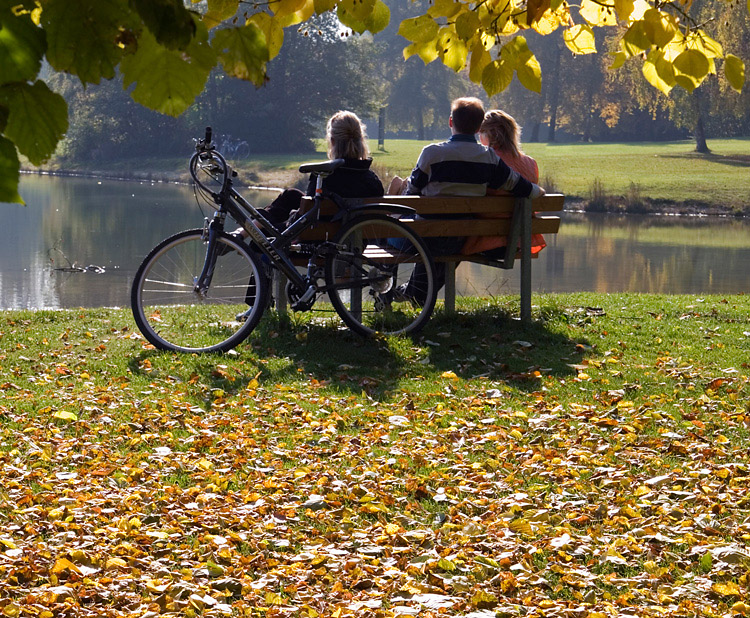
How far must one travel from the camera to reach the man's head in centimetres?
720

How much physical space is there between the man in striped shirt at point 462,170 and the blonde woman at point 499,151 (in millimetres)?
179

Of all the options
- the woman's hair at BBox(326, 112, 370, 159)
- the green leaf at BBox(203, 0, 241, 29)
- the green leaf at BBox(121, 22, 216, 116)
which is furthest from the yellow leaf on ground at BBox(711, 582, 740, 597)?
the woman's hair at BBox(326, 112, 370, 159)

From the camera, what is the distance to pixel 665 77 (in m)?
2.95

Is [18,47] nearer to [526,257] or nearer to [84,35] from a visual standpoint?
[84,35]

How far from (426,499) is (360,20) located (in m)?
2.02

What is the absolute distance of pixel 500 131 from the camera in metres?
7.62

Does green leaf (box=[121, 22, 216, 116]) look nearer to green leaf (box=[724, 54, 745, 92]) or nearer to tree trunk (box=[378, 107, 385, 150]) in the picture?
green leaf (box=[724, 54, 745, 92])

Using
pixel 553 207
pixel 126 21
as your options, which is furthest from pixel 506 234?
pixel 126 21

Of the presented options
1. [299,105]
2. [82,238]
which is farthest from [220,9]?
[299,105]

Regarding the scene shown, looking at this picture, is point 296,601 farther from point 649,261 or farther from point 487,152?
point 649,261

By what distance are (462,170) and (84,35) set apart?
231 inches

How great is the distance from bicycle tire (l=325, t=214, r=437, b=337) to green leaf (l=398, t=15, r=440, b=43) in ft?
11.9

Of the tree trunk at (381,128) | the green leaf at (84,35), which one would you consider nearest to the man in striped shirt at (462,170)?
the green leaf at (84,35)

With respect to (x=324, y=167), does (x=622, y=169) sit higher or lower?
higher
